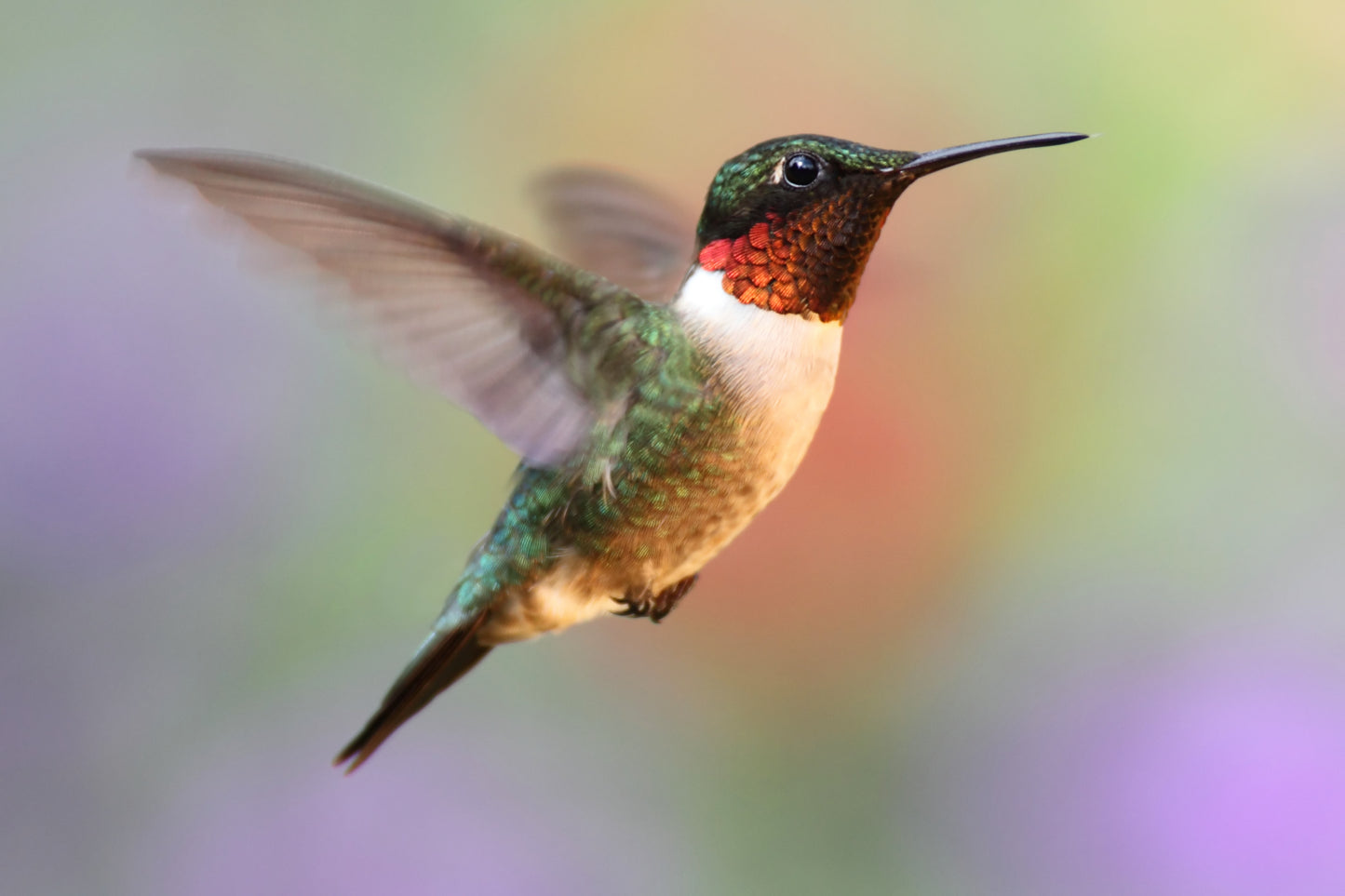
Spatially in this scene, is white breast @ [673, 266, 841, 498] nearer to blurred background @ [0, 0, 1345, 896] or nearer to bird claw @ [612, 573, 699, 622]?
bird claw @ [612, 573, 699, 622]

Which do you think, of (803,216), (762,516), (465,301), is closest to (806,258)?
(803,216)

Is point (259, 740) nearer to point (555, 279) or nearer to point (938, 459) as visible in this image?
Answer: point (938, 459)

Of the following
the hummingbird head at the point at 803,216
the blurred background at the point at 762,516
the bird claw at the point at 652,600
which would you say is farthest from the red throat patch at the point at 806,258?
the blurred background at the point at 762,516

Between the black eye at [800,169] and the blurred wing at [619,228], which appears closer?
the black eye at [800,169]

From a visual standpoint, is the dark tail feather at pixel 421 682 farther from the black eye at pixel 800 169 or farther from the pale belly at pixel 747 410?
the black eye at pixel 800 169

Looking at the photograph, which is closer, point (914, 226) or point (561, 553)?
point (561, 553)

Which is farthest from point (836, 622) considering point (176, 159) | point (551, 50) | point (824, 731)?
point (176, 159)

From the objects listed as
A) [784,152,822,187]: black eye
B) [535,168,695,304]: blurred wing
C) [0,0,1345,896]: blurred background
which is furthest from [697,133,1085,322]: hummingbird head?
[0,0,1345,896]: blurred background
